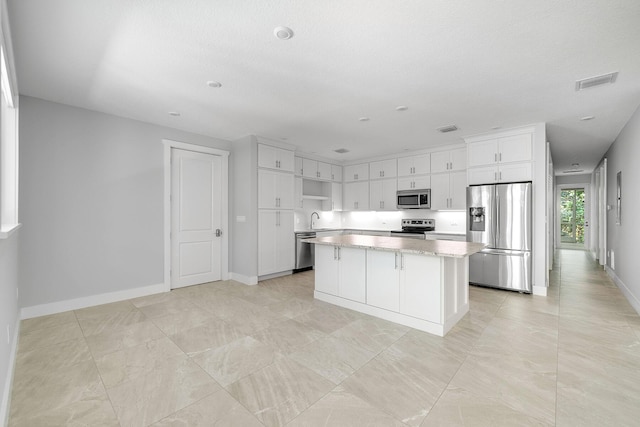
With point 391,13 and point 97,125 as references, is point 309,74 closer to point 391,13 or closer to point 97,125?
point 391,13

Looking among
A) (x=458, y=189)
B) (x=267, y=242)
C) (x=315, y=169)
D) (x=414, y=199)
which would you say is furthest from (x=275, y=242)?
(x=458, y=189)

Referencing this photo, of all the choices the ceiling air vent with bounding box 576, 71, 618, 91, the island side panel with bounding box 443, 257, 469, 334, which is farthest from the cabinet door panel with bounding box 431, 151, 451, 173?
the island side panel with bounding box 443, 257, 469, 334

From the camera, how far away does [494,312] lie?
3586 millimetres

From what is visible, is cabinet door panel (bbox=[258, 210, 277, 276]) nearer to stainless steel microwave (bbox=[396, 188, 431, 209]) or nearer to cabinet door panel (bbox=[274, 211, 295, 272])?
cabinet door panel (bbox=[274, 211, 295, 272])

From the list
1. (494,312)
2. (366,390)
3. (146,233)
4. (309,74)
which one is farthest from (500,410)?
(146,233)

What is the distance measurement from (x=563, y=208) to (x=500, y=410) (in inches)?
521

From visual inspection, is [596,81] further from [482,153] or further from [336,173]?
[336,173]

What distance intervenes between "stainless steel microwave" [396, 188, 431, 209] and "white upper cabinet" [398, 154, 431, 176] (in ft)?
1.31

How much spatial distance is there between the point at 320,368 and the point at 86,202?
368 centimetres

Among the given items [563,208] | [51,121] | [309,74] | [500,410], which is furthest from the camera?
[563,208]

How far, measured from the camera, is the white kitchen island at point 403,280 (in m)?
2.96

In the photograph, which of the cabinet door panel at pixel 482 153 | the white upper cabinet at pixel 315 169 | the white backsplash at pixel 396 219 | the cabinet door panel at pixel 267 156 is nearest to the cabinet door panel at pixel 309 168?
the white upper cabinet at pixel 315 169

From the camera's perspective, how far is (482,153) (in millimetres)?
4883

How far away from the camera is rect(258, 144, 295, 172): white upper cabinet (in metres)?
5.25
